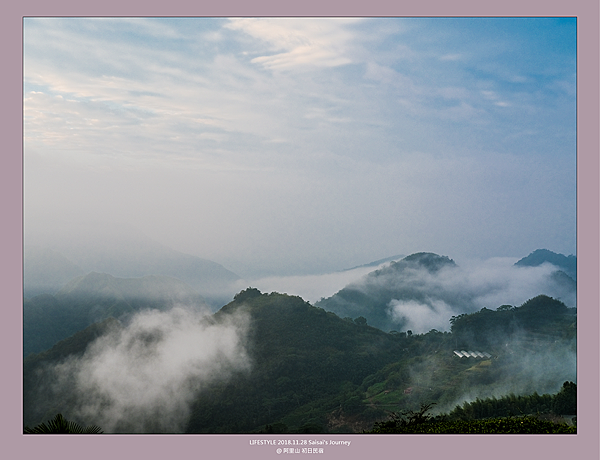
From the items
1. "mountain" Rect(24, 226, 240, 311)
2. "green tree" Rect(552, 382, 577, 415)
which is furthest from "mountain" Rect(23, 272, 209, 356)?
"green tree" Rect(552, 382, 577, 415)

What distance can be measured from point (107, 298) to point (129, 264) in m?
1.08

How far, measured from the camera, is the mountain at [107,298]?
488 inches

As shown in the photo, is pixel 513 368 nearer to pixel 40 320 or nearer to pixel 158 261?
pixel 158 261

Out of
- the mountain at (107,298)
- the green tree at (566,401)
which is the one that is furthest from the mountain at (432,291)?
the mountain at (107,298)

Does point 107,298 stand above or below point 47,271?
below

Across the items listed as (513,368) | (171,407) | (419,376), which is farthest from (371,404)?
(171,407)

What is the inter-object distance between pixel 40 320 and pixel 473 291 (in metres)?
11.7

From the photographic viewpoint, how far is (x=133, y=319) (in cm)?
1248

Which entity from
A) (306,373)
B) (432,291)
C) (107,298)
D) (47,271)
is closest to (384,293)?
(432,291)

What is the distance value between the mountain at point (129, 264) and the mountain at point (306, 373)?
2.82 feet

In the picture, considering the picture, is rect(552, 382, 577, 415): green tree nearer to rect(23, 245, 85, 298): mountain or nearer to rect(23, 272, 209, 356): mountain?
rect(23, 272, 209, 356): mountain

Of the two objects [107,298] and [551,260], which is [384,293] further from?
[107,298]

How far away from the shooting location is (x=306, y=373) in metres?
12.2

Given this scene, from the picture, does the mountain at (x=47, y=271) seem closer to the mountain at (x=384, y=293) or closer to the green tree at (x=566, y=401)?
the mountain at (x=384, y=293)
